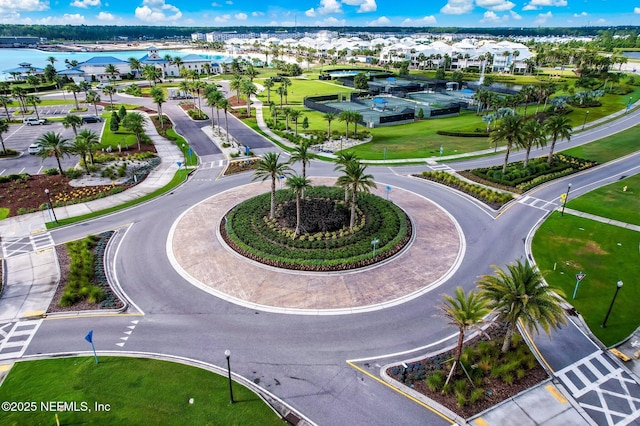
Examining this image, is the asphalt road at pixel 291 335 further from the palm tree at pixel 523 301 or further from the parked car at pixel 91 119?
the parked car at pixel 91 119

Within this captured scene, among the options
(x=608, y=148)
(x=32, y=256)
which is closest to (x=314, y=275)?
(x=32, y=256)

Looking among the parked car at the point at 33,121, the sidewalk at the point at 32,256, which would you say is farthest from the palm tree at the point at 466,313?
the parked car at the point at 33,121

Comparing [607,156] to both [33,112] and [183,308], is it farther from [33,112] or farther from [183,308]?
[33,112]

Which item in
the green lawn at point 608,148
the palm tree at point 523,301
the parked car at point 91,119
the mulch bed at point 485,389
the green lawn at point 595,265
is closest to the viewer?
the mulch bed at point 485,389

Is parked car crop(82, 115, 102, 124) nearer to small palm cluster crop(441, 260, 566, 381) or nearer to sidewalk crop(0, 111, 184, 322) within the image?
sidewalk crop(0, 111, 184, 322)

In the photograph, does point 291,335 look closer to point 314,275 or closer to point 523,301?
point 314,275

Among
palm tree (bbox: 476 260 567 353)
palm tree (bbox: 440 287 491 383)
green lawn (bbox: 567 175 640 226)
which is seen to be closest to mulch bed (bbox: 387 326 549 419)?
palm tree (bbox: 440 287 491 383)
